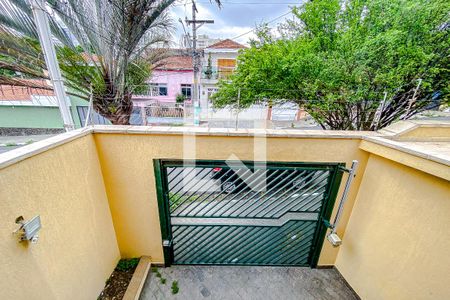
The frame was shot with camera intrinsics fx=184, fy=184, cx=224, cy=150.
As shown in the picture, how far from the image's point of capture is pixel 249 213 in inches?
119

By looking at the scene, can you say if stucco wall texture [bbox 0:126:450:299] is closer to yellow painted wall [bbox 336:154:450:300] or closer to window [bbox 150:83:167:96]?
yellow painted wall [bbox 336:154:450:300]

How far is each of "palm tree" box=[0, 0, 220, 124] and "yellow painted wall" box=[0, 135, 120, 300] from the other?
236 cm

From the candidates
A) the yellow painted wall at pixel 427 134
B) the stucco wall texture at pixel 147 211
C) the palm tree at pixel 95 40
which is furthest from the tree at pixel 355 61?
the palm tree at pixel 95 40

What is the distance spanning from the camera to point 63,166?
79.5 inches

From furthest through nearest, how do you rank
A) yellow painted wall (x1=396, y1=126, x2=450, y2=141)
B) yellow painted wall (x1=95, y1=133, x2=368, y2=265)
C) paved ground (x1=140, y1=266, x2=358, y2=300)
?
paved ground (x1=140, y1=266, x2=358, y2=300) → yellow painted wall (x1=396, y1=126, x2=450, y2=141) → yellow painted wall (x1=95, y1=133, x2=368, y2=265)

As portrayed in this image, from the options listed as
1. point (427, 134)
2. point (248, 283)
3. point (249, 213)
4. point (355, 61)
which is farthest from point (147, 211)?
point (355, 61)

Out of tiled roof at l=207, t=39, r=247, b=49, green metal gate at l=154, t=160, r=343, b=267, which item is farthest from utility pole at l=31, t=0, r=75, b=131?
tiled roof at l=207, t=39, r=247, b=49

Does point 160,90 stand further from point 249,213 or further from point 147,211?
point 249,213

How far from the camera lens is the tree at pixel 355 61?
192 inches

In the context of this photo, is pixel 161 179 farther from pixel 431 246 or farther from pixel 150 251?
pixel 431 246

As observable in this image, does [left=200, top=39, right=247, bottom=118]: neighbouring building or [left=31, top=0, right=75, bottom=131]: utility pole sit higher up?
[left=200, top=39, right=247, bottom=118]: neighbouring building

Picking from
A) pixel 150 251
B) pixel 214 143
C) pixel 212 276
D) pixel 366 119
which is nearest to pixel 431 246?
pixel 214 143

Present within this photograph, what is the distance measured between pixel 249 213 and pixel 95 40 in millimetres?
4930

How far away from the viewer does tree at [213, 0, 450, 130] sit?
4.88m
